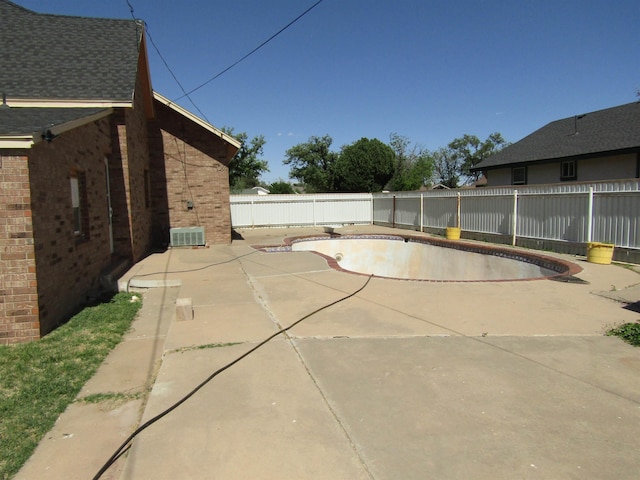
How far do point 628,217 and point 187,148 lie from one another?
41.2ft

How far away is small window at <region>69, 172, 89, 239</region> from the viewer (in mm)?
6945

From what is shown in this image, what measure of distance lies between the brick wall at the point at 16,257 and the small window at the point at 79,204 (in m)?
1.81

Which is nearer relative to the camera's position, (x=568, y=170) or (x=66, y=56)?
(x=66, y=56)

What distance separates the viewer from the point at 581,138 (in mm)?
21719

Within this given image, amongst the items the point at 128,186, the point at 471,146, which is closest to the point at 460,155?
the point at 471,146

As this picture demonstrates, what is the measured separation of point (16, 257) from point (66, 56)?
7.10m

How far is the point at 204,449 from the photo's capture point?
276cm

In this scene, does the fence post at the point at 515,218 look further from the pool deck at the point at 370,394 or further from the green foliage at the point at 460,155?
the green foliage at the point at 460,155

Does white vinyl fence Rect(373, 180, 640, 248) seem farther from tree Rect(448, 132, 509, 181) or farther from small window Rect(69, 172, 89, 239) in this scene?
tree Rect(448, 132, 509, 181)

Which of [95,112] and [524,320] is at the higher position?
[95,112]

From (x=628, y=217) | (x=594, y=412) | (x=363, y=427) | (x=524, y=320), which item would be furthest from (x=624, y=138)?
(x=363, y=427)

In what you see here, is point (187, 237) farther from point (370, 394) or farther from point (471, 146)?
point (471, 146)

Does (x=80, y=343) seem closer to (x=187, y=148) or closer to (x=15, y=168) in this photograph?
(x=15, y=168)

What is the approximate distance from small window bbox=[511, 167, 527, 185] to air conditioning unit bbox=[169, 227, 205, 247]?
1823 cm
